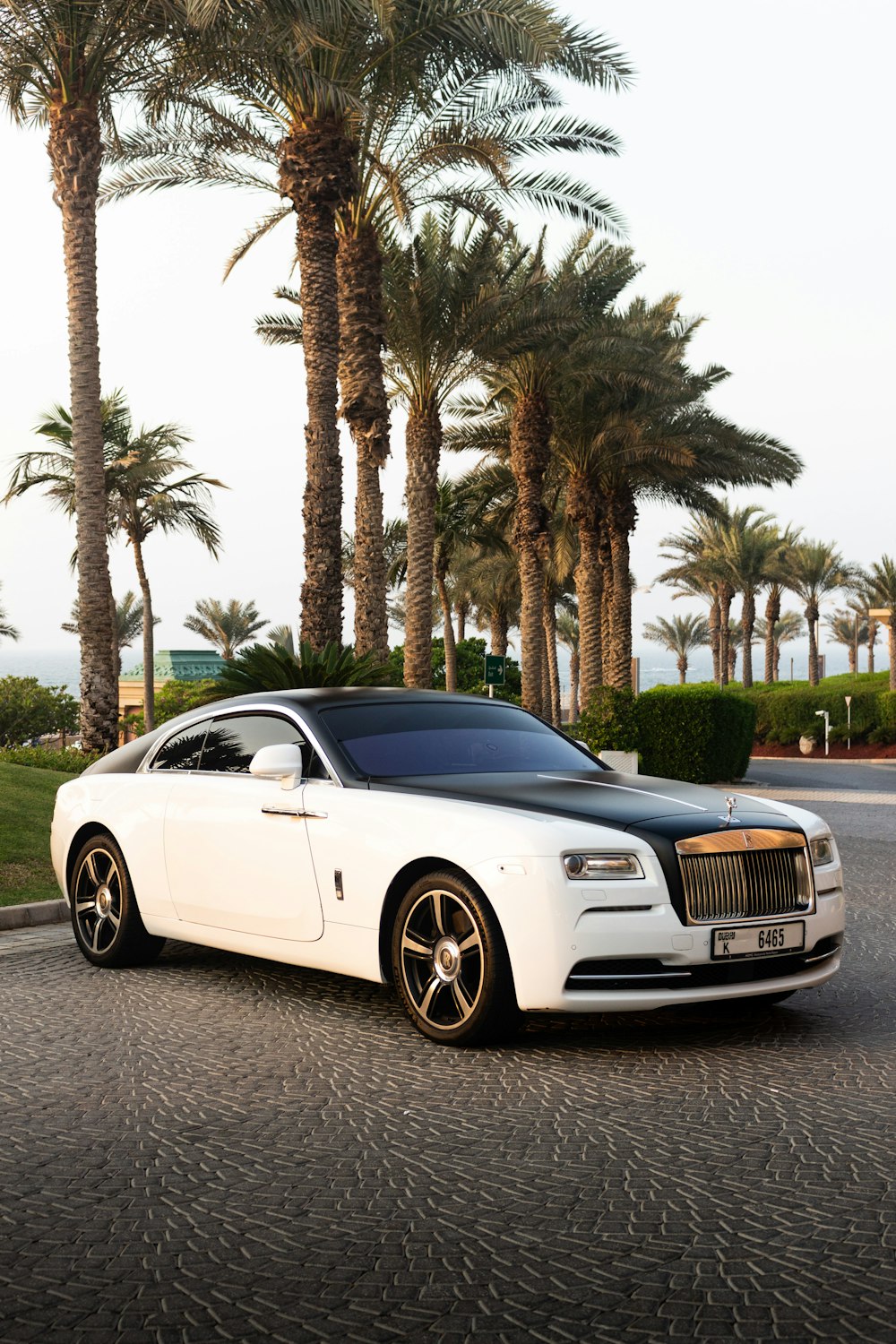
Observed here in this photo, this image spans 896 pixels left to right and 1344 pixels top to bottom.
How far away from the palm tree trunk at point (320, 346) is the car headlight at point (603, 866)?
635 inches

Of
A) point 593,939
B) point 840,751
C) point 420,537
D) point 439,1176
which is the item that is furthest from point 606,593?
point 439,1176

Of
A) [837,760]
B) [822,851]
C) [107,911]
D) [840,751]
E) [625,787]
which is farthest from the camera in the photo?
[840,751]

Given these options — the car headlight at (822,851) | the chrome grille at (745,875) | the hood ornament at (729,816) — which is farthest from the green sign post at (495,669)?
the chrome grille at (745,875)

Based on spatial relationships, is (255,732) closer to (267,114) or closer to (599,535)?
(267,114)

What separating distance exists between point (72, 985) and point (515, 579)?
52734 millimetres

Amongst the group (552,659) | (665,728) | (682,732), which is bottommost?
(682,732)

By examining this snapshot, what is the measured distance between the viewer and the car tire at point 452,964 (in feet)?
19.9

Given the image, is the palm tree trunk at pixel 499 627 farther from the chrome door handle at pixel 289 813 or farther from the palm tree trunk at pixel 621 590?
the chrome door handle at pixel 289 813

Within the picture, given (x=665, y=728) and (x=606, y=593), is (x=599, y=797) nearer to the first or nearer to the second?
(x=665, y=728)

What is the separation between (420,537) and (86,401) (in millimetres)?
10703

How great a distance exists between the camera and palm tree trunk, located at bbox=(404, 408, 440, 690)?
3080 cm

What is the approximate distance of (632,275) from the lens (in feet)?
114

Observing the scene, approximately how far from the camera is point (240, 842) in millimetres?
7352

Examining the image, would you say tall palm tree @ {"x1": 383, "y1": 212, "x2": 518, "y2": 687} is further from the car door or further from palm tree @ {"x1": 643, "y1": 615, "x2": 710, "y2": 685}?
palm tree @ {"x1": 643, "y1": 615, "x2": 710, "y2": 685}
